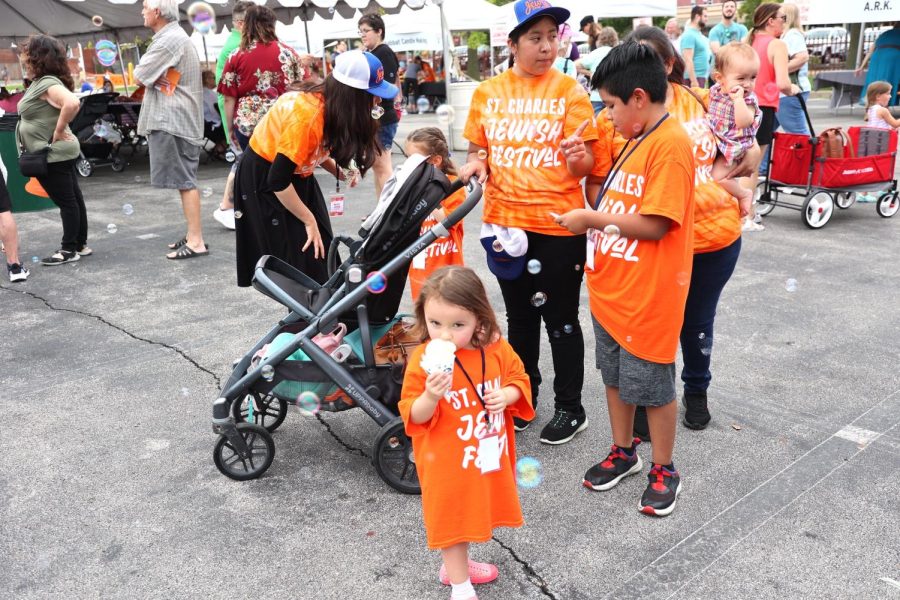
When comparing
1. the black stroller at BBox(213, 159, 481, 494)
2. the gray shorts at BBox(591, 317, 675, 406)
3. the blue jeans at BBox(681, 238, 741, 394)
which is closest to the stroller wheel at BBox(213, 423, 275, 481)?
the black stroller at BBox(213, 159, 481, 494)

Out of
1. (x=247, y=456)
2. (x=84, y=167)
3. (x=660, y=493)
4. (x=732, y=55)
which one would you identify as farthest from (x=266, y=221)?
(x=84, y=167)

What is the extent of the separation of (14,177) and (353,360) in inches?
253

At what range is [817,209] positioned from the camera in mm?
6758

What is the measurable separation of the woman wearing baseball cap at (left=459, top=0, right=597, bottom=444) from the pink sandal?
935 millimetres

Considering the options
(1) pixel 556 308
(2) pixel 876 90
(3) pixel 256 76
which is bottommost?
(1) pixel 556 308

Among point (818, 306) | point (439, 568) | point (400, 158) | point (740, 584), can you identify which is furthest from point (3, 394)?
point (400, 158)

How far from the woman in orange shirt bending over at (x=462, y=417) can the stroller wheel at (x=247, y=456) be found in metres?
1.01

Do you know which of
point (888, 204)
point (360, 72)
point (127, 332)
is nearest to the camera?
point (360, 72)

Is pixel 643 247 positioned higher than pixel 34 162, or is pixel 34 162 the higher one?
pixel 34 162

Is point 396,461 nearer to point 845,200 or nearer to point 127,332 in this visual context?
point 127,332

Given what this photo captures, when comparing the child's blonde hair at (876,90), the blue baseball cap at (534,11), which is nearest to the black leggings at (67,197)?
the blue baseball cap at (534,11)

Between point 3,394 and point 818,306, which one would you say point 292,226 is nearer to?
point 3,394

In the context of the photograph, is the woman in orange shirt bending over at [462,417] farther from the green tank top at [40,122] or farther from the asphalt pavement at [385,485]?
the green tank top at [40,122]

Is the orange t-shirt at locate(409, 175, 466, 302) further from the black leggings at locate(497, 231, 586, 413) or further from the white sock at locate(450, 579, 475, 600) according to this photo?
the white sock at locate(450, 579, 475, 600)
